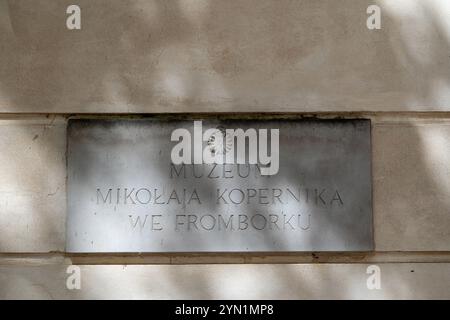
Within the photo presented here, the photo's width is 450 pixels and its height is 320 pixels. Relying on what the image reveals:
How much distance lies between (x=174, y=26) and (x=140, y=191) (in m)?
1.11

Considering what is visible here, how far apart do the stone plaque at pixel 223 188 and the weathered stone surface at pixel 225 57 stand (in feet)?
0.67

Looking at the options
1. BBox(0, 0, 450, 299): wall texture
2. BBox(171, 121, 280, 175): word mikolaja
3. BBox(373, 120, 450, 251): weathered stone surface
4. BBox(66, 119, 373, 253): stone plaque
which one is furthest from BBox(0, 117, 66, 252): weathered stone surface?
BBox(373, 120, 450, 251): weathered stone surface

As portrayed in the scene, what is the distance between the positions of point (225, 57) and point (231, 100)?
0.29 metres

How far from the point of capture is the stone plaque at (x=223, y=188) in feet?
15.7

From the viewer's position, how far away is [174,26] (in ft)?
16.1

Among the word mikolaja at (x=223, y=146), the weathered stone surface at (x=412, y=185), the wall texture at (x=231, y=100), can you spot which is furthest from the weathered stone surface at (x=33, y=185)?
the weathered stone surface at (x=412, y=185)

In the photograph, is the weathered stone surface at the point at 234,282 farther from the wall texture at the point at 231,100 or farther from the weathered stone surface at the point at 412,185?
the weathered stone surface at the point at 412,185

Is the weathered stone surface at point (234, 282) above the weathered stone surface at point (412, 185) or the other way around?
the other way around

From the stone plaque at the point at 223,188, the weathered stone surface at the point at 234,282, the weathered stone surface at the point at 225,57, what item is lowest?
the weathered stone surface at the point at 234,282

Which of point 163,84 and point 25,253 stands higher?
point 163,84

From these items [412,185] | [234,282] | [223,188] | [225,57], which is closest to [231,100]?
[225,57]

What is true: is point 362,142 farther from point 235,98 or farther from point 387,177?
point 235,98

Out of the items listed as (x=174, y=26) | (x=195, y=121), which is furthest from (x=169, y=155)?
(x=174, y=26)
